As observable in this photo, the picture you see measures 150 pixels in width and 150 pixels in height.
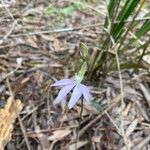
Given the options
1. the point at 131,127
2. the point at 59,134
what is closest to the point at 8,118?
the point at 59,134

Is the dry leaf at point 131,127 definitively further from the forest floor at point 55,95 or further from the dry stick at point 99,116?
the dry stick at point 99,116

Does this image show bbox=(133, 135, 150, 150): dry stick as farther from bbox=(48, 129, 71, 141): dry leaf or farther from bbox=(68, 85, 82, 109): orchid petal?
bbox=(68, 85, 82, 109): orchid petal

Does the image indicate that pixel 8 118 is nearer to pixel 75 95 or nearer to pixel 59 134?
pixel 59 134

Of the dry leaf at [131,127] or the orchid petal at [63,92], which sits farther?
the dry leaf at [131,127]

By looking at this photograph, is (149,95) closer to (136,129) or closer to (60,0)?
(136,129)

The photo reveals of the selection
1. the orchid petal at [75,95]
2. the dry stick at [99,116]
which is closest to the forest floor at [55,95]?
the dry stick at [99,116]

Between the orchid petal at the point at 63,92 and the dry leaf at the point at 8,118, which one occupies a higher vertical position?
the orchid petal at the point at 63,92

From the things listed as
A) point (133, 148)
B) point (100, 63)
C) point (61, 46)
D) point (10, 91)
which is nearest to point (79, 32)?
point (61, 46)
